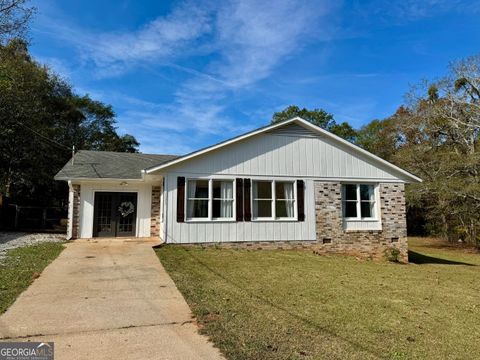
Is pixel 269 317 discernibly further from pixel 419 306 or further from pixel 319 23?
pixel 319 23

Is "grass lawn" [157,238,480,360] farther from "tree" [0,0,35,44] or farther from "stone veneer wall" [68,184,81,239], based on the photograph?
"tree" [0,0,35,44]

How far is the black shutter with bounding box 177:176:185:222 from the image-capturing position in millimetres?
12320

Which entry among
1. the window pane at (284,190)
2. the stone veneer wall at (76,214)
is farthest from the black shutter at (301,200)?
the stone veneer wall at (76,214)

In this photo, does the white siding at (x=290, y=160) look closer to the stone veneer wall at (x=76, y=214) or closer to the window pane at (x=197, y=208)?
the window pane at (x=197, y=208)

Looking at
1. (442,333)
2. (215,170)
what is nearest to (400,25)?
(215,170)

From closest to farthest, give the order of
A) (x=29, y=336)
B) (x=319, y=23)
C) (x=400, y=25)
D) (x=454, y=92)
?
1. (x=29, y=336)
2. (x=319, y=23)
3. (x=400, y=25)
4. (x=454, y=92)

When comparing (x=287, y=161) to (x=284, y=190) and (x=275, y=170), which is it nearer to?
(x=275, y=170)

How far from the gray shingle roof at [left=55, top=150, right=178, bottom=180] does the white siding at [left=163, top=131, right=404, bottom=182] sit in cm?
295

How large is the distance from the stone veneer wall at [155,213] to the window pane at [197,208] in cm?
283

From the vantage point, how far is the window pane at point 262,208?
13.4m

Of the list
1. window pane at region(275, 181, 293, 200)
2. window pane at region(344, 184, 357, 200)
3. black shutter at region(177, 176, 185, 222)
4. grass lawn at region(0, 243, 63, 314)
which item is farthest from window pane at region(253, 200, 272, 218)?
grass lawn at region(0, 243, 63, 314)

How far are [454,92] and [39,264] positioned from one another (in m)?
23.6

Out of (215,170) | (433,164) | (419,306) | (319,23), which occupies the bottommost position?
(419,306)

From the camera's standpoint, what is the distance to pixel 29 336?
13.6 feet
